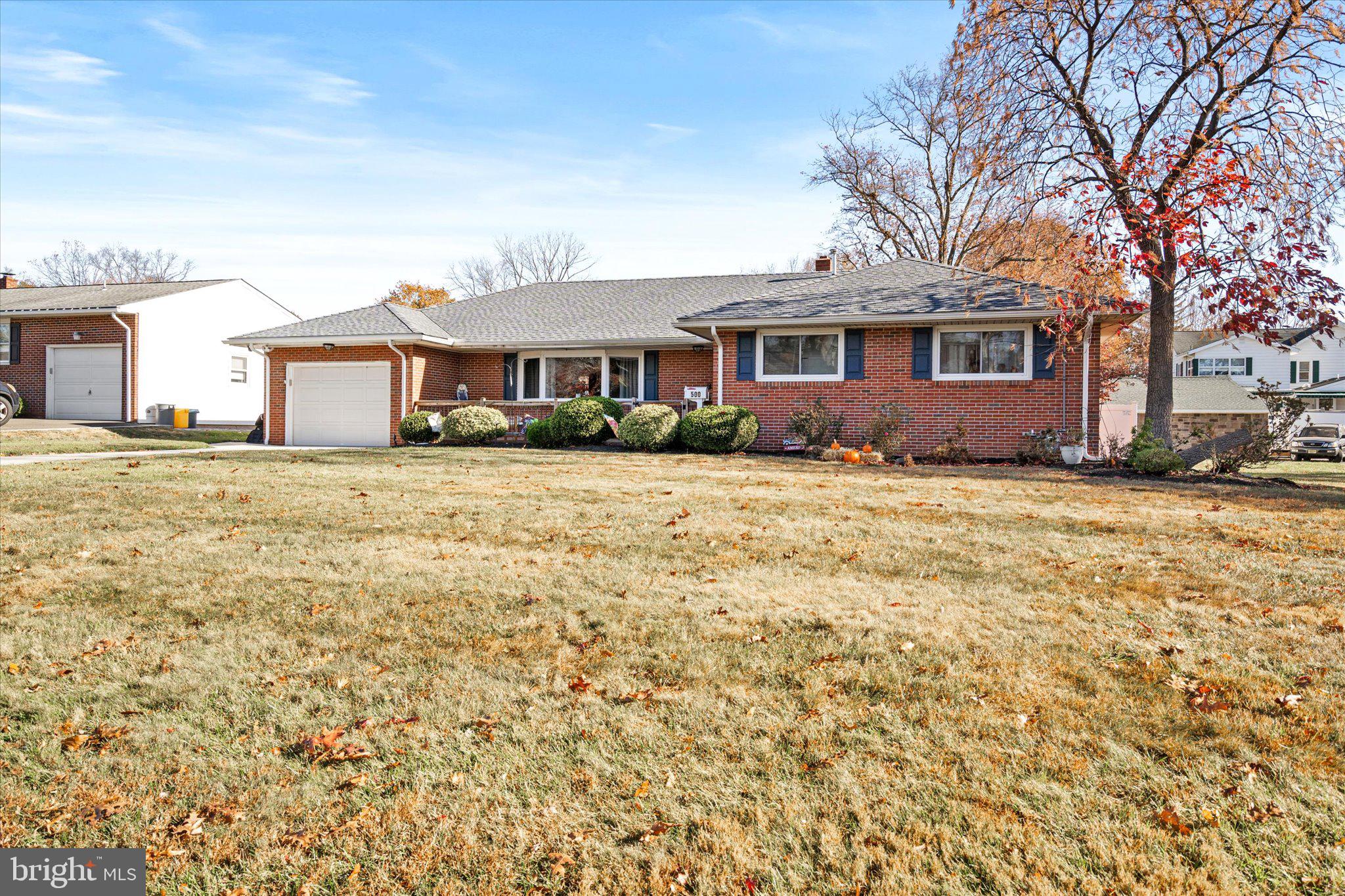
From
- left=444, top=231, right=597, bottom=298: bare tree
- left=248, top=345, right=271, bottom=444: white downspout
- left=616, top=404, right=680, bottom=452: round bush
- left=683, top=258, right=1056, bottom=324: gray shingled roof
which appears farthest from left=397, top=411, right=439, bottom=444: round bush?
left=444, top=231, right=597, bottom=298: bare tree

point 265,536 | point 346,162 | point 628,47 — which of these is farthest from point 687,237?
→ point 265,536

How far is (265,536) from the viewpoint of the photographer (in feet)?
21.9

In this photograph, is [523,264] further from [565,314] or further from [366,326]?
[366,326]

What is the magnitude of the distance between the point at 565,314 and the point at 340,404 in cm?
624

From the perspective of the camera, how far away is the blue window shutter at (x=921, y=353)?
1589 cm

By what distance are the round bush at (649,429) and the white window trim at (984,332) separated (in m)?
5.44

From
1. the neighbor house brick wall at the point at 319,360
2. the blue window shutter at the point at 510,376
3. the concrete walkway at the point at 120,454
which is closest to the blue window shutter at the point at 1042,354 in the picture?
the blue window shutter at the point at 510,376

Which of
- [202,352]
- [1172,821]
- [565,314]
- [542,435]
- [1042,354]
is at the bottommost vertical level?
[1172,821]

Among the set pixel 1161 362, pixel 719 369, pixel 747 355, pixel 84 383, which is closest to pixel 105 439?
pixel 84 383

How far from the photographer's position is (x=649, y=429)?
15.6 metres

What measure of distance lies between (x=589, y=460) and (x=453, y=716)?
9577mm

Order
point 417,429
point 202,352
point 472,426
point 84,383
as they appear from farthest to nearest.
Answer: point 202,352, point 84,383, point 417,429, point 472,426

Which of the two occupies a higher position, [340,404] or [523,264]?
[523,264]
